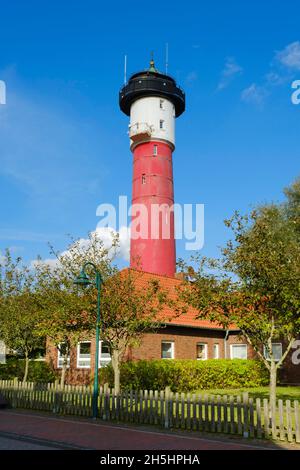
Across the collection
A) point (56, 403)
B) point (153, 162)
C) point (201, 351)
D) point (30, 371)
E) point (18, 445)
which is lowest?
point (18, 445)

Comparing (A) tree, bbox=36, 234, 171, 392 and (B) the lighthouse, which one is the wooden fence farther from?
(B) the lighthouse

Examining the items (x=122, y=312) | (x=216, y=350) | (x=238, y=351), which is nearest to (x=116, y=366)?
(x=122, y=312)

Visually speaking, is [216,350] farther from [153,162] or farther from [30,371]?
[153,162]

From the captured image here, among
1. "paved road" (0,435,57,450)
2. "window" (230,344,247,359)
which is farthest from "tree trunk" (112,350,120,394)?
"window" (230,344,247,359)

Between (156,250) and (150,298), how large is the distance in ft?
71.5

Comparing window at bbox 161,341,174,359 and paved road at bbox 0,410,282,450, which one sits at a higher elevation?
window at bbox 161,341,174,359

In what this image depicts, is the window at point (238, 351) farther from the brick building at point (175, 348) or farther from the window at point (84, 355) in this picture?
the window at point (84, 355)

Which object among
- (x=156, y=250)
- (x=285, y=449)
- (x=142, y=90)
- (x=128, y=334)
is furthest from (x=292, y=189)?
(x=285, y=449)

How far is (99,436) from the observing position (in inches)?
454

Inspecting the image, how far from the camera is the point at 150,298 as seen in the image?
1683cm

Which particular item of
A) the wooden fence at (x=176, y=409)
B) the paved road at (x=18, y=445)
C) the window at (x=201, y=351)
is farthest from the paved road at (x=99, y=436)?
the window at (x=201, y=351)

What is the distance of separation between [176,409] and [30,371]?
592 inches

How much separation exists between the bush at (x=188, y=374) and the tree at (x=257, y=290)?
8.35 metres

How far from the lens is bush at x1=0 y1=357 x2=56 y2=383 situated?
2577 cm
